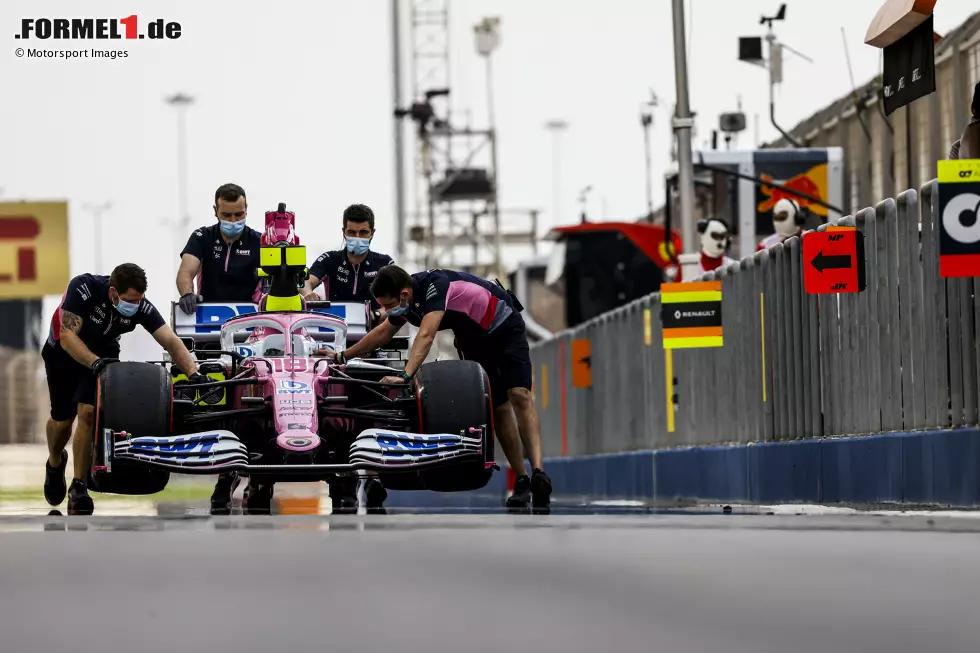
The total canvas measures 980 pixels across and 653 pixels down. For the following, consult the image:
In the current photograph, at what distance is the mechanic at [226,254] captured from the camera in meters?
13.6

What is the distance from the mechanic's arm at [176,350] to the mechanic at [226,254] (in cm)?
133

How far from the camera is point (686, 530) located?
8820 millimetres

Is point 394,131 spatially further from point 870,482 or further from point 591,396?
point 870,482

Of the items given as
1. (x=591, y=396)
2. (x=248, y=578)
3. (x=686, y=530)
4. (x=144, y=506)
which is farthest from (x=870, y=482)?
(x=591, y=396)

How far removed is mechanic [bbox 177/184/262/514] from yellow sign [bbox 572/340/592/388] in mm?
9203

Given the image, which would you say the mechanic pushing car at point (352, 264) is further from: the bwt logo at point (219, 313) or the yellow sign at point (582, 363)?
the yellow sign at point (582, 363)

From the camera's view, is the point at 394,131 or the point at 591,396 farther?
the point at 394,131

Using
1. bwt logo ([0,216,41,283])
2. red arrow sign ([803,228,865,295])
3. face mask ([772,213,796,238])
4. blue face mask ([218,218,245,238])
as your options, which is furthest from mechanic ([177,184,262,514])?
bwt logo ([0,216,41,283])

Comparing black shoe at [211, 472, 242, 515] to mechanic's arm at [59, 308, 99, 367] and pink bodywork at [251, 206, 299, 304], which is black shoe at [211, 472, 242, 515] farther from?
pink bodywork at [251, 206, 299, 304]

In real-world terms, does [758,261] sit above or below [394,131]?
below

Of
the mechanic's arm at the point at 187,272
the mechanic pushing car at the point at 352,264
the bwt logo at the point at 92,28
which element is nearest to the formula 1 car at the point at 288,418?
the mechanic's arm at the point at 187,272

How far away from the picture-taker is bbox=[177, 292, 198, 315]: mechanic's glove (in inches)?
509

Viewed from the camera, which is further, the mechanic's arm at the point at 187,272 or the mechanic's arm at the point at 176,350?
the mechanic's arm at the point at 187,272

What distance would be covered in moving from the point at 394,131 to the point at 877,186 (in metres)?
28.5
